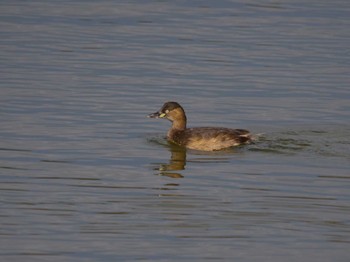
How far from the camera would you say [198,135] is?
1534cm

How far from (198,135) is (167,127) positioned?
1.84m

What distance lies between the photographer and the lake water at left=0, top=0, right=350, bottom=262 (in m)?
10.4

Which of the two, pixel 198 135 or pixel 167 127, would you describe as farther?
pixel 167 127

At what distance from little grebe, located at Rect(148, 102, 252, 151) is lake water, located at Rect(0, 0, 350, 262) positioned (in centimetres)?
19

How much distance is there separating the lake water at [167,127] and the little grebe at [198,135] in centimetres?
19

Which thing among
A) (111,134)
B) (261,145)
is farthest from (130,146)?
(261,145)

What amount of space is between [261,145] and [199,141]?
0.85 metres

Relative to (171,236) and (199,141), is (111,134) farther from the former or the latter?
(171,236)

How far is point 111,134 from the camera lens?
1562 centimetres

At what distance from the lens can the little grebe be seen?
49.6ft

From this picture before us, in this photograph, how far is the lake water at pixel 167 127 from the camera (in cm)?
1044

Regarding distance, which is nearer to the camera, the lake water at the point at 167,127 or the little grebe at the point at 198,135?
the lake water at the point at 167,127

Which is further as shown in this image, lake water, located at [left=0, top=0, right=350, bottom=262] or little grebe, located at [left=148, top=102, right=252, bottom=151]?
little grebe, located at [left=148, top=102, right=252, bottom=151]

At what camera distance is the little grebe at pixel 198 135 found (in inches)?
595
